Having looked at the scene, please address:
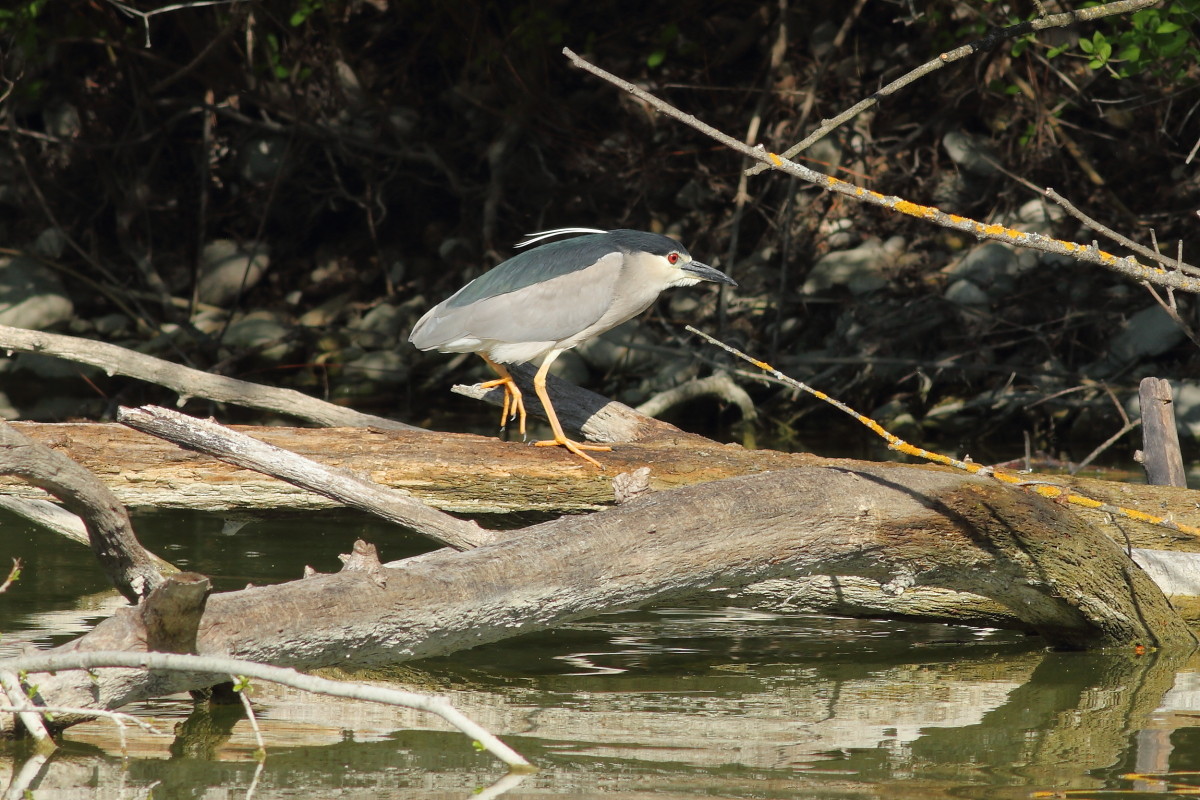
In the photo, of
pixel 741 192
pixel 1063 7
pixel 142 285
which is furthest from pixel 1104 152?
pixel 142 285

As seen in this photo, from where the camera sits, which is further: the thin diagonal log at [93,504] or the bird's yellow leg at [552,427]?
the bird's yellow leg at [552,427]

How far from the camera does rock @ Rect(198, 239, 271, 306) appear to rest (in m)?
10.7

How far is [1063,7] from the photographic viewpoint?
7.49m

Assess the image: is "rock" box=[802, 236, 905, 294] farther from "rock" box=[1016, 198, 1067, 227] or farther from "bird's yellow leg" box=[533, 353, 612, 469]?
"bird's yellow leg" box=[533, 353, 612, 469]

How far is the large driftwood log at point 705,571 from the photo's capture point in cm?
292

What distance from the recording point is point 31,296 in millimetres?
10258

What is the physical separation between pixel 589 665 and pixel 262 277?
25.6 feet

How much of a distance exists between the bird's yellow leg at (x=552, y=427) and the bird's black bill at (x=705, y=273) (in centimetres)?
61

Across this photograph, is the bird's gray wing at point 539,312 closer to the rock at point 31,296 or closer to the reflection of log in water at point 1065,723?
the reflection of log in water at point 1065,723

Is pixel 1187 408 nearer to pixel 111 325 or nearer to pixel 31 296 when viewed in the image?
pixel 111 325

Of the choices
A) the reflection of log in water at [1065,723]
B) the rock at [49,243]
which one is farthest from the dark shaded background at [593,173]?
the reflection of log in water at [1065,723]

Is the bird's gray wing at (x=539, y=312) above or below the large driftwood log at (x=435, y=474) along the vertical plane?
above

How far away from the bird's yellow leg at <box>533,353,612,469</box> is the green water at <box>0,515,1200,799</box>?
60 cm

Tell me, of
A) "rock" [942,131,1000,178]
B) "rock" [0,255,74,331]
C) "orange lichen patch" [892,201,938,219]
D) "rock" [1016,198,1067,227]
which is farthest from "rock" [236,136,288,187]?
"orange lichen patch" [892,201,938,219]
